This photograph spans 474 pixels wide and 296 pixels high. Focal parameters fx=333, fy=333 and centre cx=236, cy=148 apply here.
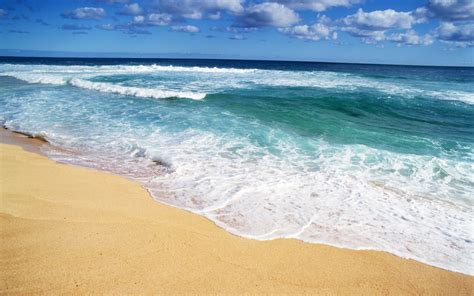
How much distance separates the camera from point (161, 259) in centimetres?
338

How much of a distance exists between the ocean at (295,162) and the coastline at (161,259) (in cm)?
29

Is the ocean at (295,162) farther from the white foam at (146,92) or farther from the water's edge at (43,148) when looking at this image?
the white foam at (146,92)

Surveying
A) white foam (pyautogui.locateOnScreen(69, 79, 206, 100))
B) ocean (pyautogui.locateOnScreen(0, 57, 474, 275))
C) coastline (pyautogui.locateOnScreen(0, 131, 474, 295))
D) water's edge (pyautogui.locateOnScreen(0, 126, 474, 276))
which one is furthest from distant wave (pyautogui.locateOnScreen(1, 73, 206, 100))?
coastline (pyautogui.locateOnScreen(0, 131, 474, 295))

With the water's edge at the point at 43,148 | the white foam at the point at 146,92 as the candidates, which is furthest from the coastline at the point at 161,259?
the white foam at the point at 146,92

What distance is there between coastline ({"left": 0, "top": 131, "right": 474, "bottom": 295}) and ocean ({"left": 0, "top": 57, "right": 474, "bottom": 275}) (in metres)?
0.29

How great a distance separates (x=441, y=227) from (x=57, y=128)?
31.4 feet

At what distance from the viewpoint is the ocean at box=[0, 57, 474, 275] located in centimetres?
445

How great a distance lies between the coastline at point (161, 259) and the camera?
3.03m

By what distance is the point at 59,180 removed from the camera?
5.48 m

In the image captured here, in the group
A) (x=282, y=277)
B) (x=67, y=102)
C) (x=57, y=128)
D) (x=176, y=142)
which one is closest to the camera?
(x=282, y=277)

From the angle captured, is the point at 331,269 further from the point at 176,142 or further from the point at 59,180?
the point at 176,142

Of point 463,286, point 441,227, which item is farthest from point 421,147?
point 463,286

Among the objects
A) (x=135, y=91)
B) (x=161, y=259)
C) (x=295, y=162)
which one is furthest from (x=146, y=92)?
(x=161, y=259)

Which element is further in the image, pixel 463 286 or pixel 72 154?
pixel 72 154
